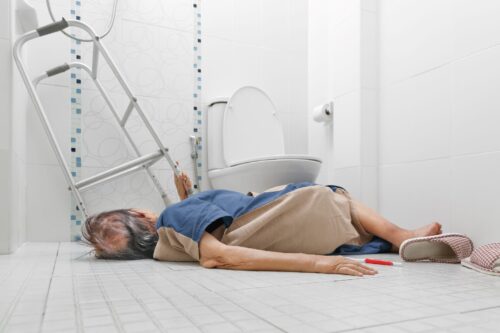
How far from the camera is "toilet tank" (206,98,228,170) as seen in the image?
2.35m

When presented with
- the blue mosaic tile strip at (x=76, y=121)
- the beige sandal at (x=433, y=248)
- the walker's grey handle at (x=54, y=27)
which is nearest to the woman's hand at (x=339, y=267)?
the beige sandal at (x=433, y=248)

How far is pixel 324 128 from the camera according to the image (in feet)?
8.41

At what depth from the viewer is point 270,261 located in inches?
43.7

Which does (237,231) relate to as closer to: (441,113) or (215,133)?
(441,113)

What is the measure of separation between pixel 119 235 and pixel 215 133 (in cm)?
116

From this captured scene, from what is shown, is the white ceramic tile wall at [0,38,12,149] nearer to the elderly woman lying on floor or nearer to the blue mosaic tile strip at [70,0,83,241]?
the elderly woman lying on floor

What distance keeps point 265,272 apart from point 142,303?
42 centimetres

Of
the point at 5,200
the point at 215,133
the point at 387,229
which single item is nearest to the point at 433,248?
the point at 387,229

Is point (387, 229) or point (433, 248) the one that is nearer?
point (433, 248)

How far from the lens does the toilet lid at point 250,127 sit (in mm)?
2307

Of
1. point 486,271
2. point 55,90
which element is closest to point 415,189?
point 486,271

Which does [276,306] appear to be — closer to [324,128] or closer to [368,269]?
[368,269]

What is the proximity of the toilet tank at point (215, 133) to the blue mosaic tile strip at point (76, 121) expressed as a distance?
72cm

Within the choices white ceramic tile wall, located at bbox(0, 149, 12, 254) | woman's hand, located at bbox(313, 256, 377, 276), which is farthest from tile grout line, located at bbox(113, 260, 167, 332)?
white ceramic tile wall, located at bbox(0, 149, 12, 254)
